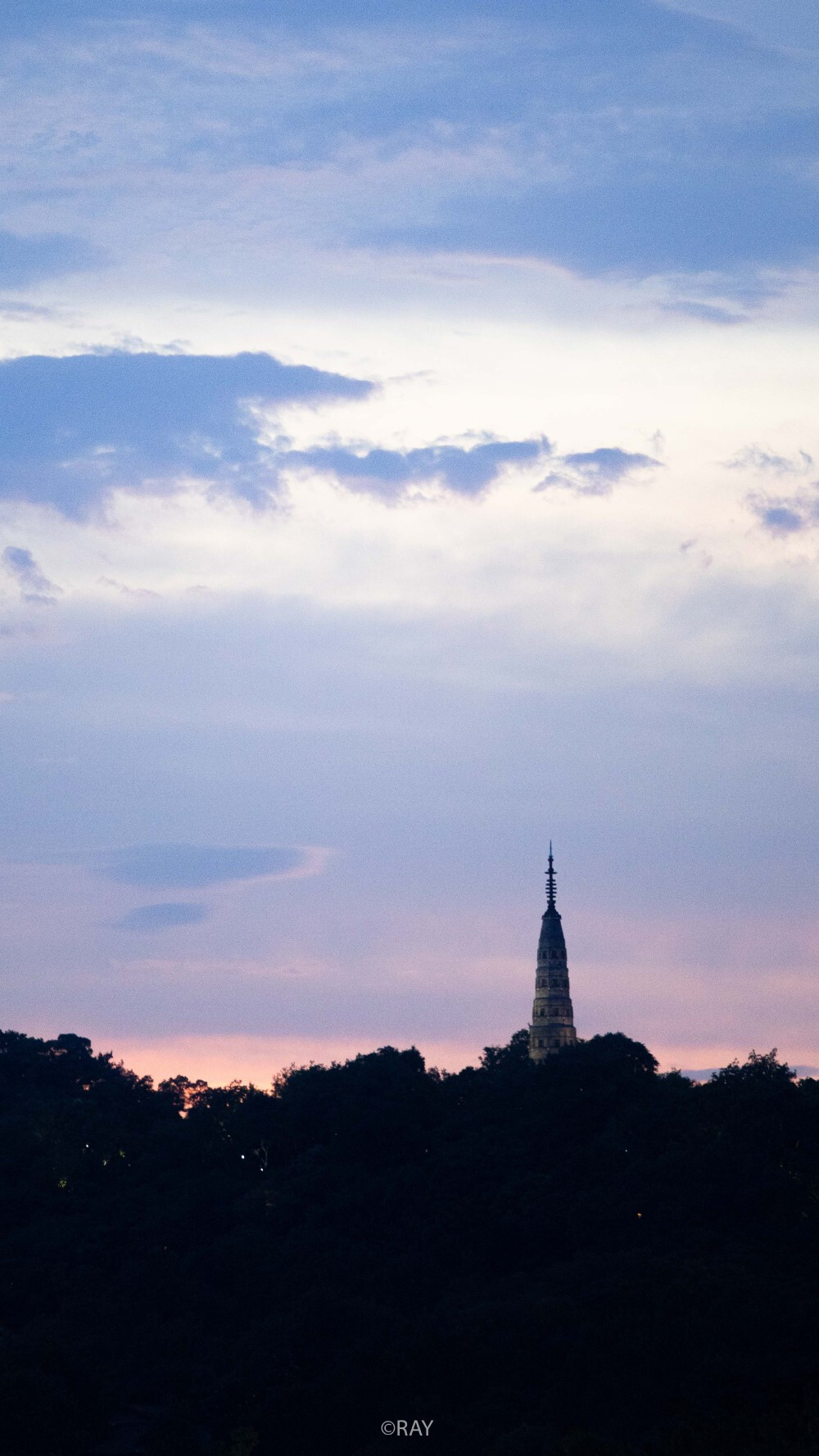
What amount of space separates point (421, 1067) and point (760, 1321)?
141 ft

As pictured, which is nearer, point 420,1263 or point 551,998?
point 420,1263

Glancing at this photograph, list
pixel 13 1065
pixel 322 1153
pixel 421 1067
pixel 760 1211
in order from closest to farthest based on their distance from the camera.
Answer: pixel 760 1211, pixel 322 1153, pixel 421 1067, pixel 13 1065

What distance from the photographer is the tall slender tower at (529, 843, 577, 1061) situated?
477ft

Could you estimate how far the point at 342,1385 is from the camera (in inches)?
3054

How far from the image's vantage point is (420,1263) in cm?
9600

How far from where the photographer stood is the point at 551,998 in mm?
147625

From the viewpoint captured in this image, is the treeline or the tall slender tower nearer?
the treeline

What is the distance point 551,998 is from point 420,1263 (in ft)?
174

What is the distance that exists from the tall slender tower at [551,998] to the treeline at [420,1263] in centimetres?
1229

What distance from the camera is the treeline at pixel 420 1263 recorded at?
75.0 meters

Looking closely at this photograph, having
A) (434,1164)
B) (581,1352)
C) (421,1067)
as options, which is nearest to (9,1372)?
(581,1352)

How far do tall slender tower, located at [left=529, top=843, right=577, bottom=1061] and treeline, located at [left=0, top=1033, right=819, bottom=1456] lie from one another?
1229 cm

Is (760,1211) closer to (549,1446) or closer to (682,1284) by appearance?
(682,1284)

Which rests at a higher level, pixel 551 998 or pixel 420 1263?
pixel 551 998
